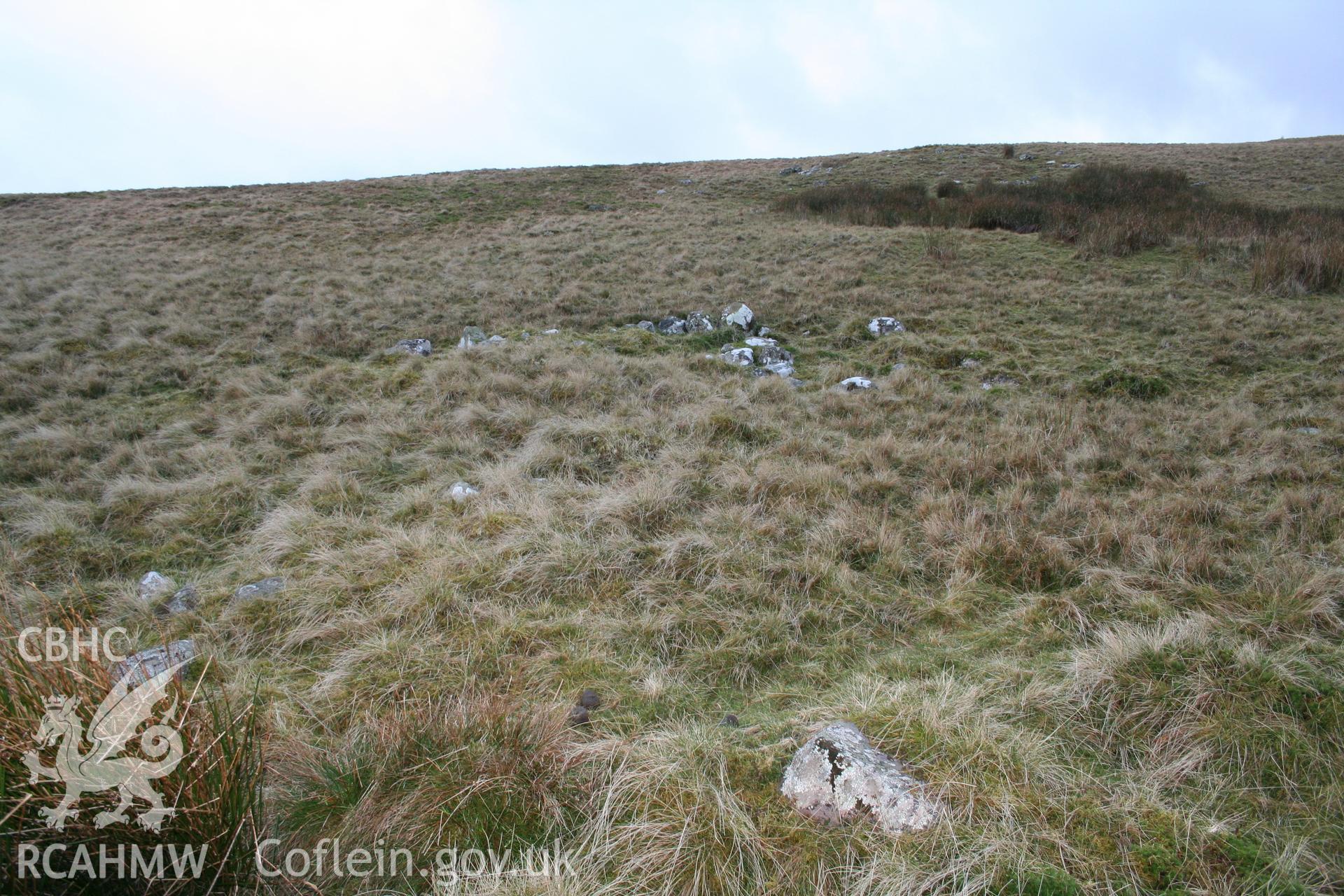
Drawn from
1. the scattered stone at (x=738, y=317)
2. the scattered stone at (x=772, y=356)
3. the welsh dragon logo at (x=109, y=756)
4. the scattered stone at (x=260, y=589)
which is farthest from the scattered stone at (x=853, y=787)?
the scattered stone at (x=738, y=317)

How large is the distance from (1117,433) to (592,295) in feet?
30.9

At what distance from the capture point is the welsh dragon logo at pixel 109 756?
1590 mm

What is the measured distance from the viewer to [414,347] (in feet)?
31.4

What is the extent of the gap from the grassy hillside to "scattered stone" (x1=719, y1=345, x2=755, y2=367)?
9.4 inches

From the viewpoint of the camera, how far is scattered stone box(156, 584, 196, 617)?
12.1ft

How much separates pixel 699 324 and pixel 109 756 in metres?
9.54

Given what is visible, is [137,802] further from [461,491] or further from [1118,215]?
[1118,215]

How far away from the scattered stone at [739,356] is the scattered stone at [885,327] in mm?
2365

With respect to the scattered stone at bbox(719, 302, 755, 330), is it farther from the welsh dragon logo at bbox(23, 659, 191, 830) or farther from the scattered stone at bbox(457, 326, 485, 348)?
the welsh dragon logo at bbox(23, 659, 191, 830)

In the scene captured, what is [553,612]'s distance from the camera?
3613 mm

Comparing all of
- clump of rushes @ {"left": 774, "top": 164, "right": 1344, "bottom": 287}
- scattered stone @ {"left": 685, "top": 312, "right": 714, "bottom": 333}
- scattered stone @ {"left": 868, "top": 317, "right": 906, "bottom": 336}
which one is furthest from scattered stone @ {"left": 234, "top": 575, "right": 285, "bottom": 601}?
clump of rushes @ {"left": 774, "top": 164, "right": 1344, "bottom": 287}

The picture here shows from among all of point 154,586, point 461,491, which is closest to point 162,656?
point 154,586

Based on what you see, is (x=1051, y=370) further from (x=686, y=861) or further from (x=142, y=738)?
(x=142, y=738)

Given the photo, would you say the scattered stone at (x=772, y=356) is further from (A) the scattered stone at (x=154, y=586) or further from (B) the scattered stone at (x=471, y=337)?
(A) the scattered stone at (x=154, y=586)
